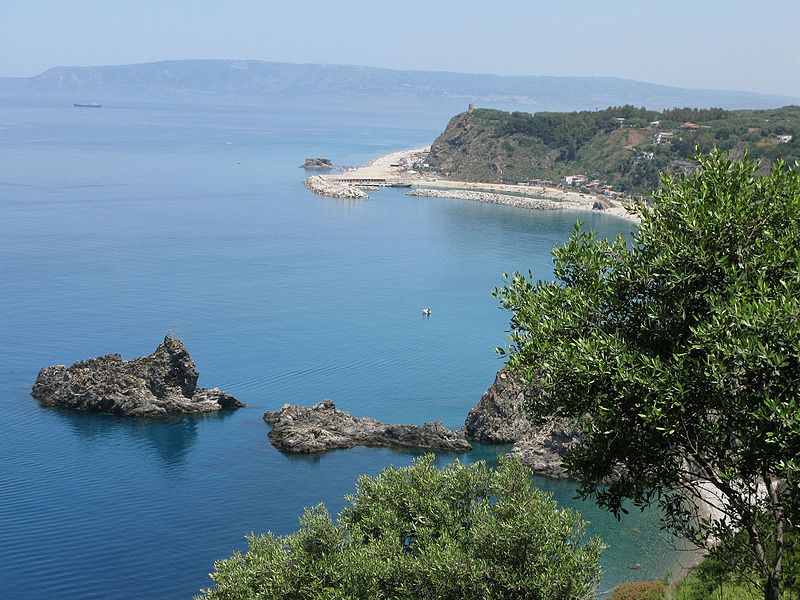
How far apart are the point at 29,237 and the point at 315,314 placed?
42.3m

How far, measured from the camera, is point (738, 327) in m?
10.7

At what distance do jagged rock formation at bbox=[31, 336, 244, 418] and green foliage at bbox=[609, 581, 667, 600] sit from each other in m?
26.0

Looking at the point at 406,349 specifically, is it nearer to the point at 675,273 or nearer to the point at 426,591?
the point at 426,591

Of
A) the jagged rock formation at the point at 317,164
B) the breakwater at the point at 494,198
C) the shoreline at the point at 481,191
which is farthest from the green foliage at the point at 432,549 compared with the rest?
the jagged rock formation at the point at 317,164

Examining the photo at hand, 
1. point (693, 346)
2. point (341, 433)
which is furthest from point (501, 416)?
point (693, 346)

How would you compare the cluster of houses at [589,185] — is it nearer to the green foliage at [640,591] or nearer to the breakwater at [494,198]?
the breakwater at [494,198]

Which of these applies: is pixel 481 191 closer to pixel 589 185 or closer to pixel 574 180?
pixel 574 180

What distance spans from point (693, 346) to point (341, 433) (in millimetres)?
33714

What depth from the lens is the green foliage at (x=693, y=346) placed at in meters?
10.7

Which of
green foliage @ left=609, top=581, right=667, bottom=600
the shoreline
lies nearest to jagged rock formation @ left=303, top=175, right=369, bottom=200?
the shoreline

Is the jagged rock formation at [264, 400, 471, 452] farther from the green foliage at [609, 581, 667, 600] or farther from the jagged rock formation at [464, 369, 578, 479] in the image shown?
the green foliage at [609, 581, 667, 600]

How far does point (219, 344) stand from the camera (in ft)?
191

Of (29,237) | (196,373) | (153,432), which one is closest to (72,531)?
(153,432)

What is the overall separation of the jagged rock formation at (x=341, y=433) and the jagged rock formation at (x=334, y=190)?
95970 millimetres
